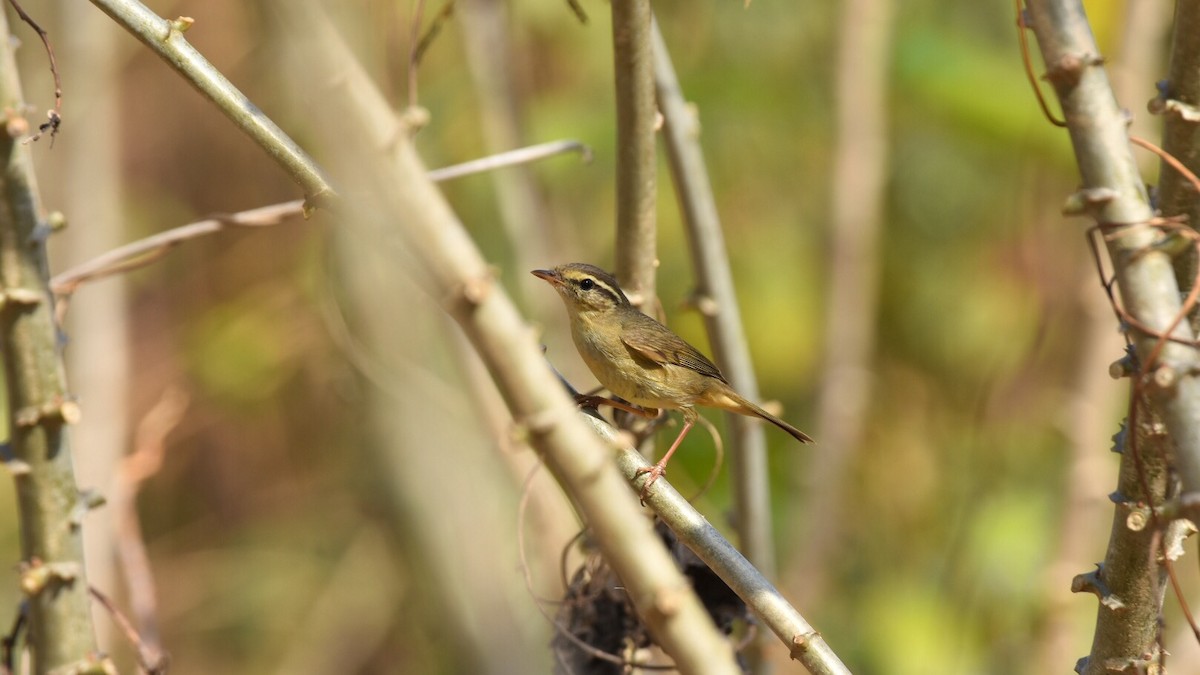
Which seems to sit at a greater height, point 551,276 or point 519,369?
point 551,276

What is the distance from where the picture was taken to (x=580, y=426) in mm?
1247

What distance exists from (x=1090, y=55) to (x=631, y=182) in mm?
1140

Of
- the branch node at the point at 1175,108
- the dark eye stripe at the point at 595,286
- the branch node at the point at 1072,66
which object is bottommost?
the branch node at the point at 1072,66

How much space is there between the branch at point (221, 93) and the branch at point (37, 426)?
1.34 feet

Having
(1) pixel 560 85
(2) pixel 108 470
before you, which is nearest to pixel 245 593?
(2) pixel 108 470

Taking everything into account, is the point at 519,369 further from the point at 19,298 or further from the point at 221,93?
the point at 19,298

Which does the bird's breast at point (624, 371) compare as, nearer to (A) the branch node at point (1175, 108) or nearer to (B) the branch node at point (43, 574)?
(B) the branch node at point (43, 574)

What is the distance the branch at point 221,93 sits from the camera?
5.92 feet

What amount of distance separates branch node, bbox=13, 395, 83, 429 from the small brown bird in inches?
66.9

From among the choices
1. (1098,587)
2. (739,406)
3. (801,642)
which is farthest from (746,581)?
(739,406)

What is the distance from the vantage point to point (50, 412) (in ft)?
7.22

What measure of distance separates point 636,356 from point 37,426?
191cm

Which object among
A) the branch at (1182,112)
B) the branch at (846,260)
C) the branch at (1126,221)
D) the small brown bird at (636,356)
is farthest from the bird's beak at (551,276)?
the branch at (1126,221)

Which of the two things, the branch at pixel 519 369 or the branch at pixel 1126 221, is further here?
the branch at pixel 1126 221
